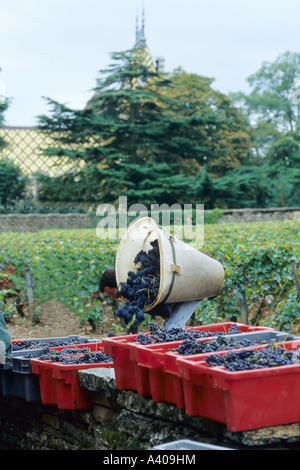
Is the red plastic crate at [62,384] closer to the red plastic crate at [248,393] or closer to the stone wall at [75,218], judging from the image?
the red plastic crate at [248,393]

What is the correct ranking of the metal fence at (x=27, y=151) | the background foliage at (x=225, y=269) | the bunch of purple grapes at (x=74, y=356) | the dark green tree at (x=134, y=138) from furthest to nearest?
the metal fence at (x=27, y=151), the dark green tree at (x=134, y=138), the background foliage at (x=225, y=269), the bunch of purple grapes at (x=74, y=356)

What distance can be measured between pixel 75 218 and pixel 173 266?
2379 cm

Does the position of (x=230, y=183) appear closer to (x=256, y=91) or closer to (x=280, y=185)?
(x=280, y=185)

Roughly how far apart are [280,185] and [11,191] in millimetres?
12250

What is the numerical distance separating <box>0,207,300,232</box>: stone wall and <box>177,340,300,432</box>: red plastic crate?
74.2ft

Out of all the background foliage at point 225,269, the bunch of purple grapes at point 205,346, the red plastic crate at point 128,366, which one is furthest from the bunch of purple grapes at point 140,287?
the background foliage at point 225,269

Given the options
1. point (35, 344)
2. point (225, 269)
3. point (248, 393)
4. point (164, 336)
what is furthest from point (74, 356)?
point (225, 269)

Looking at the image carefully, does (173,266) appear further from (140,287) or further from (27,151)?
(27,151)

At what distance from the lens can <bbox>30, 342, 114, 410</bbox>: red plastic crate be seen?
4.48 metres

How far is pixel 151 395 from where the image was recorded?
155 inches

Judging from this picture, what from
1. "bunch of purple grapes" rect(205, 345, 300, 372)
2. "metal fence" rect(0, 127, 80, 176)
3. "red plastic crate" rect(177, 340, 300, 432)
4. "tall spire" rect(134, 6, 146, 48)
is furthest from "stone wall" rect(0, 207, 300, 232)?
"red plastic crate" rect(177, 340, 300, 432)

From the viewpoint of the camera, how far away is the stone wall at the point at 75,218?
86.8ft

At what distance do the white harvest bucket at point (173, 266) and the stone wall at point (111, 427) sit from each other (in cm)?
80
